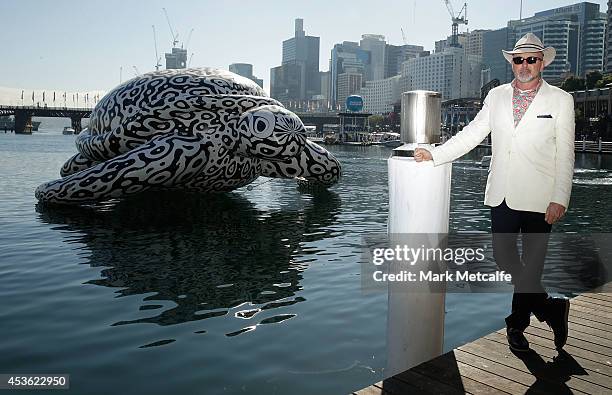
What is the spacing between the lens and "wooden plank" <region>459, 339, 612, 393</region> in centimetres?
439

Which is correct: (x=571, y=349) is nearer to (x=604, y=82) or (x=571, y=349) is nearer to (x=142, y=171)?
(x=142, y=171)

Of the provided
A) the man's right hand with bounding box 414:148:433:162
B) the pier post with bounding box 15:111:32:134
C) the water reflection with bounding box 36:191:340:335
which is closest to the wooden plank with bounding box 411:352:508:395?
the man's right hand with bounding box 414:148:433:162

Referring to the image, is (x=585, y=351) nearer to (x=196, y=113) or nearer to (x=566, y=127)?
(x=566, y=127)

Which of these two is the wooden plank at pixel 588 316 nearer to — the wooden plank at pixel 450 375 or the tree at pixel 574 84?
the wooden plank at pixel 450 375

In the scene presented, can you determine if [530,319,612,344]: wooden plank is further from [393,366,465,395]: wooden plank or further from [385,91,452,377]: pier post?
[393,366,465,395]: wooden plank

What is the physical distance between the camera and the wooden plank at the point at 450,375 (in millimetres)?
4289

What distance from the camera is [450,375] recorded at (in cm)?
448

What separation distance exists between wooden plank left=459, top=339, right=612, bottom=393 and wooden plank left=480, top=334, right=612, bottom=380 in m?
0.03

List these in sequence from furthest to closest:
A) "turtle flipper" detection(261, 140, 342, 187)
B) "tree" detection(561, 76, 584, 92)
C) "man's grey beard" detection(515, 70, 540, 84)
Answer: "tree" detection(561, 76, 584, 92) < "turtle flipper" detection(261, 140, 342, 187) < "man's grey beard" detection(515, 70, 540, 84)

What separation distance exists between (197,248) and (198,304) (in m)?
3.95

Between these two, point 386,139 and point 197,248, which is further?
point 386,139

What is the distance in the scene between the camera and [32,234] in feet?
43.5

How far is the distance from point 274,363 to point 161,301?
267cm

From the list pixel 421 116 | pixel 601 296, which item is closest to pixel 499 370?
pixel 421 116
